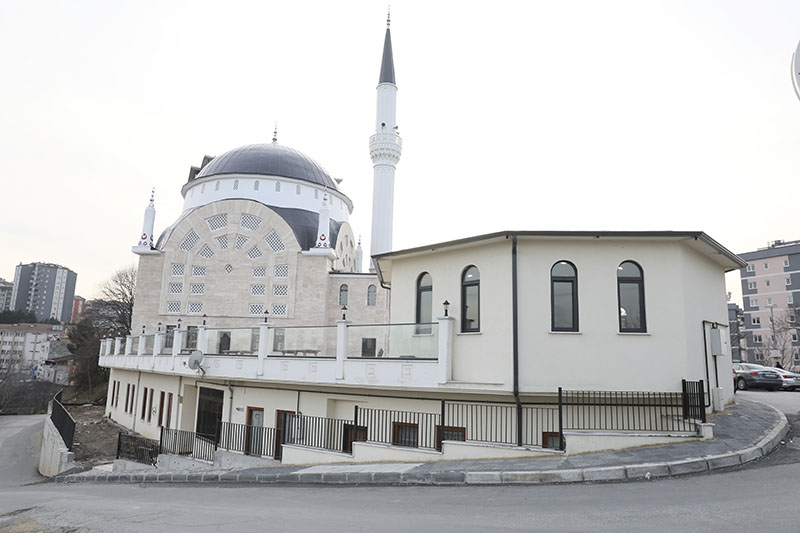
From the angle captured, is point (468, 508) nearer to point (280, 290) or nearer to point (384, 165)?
point (280, 290)

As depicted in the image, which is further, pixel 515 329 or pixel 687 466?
pixel 515 329

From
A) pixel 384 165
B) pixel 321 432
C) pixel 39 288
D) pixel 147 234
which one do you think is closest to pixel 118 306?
pixel 147 234

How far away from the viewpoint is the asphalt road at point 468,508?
19.9ft

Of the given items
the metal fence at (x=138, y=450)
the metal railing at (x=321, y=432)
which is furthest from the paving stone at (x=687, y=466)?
the metal fence at (x=138, y=450)

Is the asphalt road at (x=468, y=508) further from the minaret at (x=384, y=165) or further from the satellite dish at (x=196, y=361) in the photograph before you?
the minaret at (x=384, y=165)

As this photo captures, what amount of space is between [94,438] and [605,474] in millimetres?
25426

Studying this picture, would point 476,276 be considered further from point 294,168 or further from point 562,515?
point 294,168

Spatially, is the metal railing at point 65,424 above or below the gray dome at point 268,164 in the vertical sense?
below

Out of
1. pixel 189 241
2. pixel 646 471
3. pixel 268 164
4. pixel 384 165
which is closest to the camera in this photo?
pixel 646 471

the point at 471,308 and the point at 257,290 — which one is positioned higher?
the point at 257,290

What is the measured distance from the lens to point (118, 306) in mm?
54781

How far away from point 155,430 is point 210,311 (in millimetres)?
18763

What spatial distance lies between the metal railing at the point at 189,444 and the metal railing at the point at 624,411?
36.0ft

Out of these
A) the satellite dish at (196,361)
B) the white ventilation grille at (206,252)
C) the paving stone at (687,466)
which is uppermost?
the white ventilation grille at (206,252)
